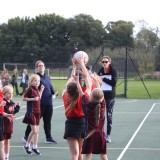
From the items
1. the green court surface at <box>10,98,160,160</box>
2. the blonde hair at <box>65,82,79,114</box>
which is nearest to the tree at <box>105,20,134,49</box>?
the green court surface at <box>10,98,160,160</box>

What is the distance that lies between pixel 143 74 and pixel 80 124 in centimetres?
5022

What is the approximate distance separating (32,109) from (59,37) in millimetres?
90092

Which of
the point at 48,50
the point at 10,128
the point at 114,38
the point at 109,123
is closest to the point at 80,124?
the point at 10,128

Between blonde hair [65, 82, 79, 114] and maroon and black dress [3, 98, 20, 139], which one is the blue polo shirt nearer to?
maroon and black dress [3, 98, 20, 139]

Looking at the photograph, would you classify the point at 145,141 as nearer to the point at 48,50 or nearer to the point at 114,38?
the point at 48,50

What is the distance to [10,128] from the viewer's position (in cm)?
908

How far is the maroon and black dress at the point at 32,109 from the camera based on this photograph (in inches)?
397

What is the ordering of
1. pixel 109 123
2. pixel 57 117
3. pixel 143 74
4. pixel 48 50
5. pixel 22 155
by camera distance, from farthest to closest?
pixel 48 50 → pixel 143 74 → pixel 57 117 → pixel 109 123 → pixel 22 155

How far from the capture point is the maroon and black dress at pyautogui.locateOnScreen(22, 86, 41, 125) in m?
10.1

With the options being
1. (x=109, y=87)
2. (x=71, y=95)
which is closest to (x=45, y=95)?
(x=109, y=87)

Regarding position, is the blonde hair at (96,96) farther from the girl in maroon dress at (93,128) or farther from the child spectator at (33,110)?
the child spectator at (33,110)

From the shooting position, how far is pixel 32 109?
1020 cm

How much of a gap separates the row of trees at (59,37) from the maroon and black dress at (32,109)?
81.3 metres

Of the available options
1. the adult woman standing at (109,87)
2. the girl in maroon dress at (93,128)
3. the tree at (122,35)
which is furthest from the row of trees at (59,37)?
the girl in maroon dress at (93,128)
